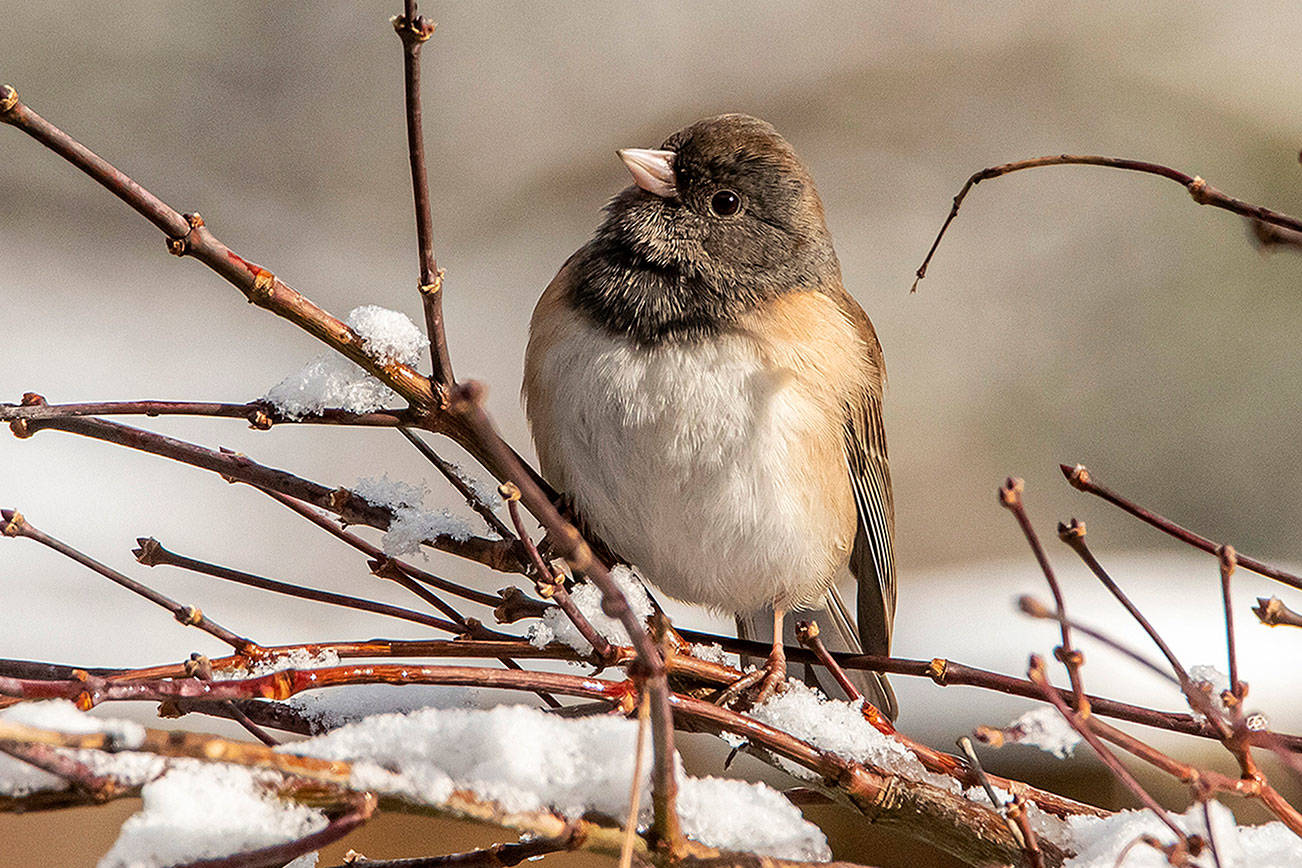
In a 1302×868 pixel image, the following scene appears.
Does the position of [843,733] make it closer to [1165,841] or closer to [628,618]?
[1165,841]

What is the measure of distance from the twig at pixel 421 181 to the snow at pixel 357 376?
39mm

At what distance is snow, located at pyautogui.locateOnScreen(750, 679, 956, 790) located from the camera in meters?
0.94

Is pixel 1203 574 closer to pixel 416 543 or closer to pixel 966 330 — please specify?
pixel 966 330

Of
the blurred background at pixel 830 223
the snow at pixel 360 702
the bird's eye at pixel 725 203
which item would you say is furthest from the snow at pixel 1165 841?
the blurred background at pixel 830 223

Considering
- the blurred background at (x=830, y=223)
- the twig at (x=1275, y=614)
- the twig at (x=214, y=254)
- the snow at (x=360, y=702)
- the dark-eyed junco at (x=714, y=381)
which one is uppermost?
the blurred background at (x=830, y=223)

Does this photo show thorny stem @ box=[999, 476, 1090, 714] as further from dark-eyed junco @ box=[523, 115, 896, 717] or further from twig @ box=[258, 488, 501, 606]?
dark-eyed junco @ box=[523, 115, 896, 717]

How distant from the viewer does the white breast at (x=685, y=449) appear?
143 cm

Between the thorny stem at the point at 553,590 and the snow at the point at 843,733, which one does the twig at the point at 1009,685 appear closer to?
the snow at the point at 843,733

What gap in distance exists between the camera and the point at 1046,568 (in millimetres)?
669

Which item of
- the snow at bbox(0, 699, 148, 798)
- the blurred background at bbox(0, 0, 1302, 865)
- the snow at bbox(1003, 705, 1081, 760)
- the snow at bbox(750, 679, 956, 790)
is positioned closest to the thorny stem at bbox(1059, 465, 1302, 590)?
the snow at bbox(1003, 705, 1081, 760)

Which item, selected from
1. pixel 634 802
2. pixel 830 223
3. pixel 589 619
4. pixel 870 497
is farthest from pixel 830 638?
pixel 830 223

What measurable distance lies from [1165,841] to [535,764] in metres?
0.44

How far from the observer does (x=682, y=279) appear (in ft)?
4.92

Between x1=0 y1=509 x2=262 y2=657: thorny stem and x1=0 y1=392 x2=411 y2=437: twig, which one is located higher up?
x1=0 y1=392 x2=411 y2=437: twig
